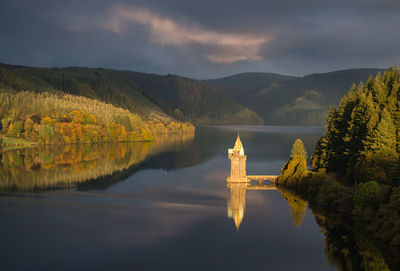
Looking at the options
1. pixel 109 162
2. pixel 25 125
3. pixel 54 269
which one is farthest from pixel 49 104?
pixel 54 269

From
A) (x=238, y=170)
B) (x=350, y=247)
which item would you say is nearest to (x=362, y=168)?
(x=350, y=247)

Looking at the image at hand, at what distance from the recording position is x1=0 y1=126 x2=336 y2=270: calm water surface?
124ft

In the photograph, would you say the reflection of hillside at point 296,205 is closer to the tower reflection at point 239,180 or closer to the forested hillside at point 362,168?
the forested hillside at point 362,168

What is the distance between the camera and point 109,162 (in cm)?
10681

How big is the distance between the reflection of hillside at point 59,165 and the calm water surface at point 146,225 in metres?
0.56

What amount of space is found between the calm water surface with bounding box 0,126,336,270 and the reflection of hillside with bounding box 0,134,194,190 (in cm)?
56

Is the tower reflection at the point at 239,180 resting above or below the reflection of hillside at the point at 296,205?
above

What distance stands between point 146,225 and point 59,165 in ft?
190

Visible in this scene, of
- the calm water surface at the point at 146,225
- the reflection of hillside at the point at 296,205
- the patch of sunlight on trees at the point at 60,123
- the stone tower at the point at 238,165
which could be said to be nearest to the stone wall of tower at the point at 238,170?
the stone tower at the point at 238,165

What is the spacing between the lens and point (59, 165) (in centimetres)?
9819

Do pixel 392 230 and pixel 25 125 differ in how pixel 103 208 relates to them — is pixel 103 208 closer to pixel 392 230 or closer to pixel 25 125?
pixel 392 230

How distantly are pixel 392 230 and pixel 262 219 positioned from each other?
16.7 metres

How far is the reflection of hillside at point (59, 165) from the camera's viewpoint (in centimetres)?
7752

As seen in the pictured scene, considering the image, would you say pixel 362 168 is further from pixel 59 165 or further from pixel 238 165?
pixel 59 165
